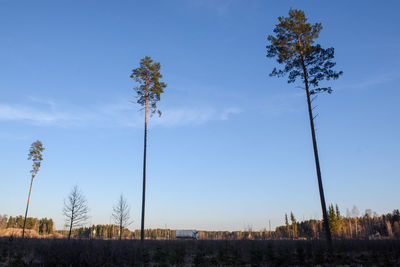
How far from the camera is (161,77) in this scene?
86.0 ft

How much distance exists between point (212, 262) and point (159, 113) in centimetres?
1692

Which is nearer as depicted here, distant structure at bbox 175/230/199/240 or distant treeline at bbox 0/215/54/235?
distant structure at bbox 175/230/199/240

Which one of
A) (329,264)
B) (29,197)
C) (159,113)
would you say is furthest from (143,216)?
(29,197)

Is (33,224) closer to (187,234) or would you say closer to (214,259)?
(187,234)

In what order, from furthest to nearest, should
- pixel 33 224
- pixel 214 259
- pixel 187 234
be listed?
pixel 33 224
pixel 187 234
pixel 214 259

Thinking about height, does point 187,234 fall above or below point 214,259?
below

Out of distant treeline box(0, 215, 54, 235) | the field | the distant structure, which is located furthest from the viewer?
distant treeline box(0, 215, 54, 235)

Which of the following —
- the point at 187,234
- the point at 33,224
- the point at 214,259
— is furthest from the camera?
the point at 33,224

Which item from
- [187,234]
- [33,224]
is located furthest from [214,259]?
[33,224]

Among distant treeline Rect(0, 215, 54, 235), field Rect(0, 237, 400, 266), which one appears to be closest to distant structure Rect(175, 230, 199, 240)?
field Rect(0, 237, 400, 266)

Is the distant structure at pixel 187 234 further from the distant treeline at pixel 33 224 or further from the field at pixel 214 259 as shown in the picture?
the distant treeline at pixel 33 224

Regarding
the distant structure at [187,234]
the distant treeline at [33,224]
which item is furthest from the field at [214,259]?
the distant treeline at [33,224]

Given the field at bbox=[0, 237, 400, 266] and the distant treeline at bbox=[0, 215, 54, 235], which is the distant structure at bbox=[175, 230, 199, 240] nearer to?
the field at bbox=[0, 237, 400, 266]

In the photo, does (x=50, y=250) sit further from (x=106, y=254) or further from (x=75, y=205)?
(x=75, y=205)
